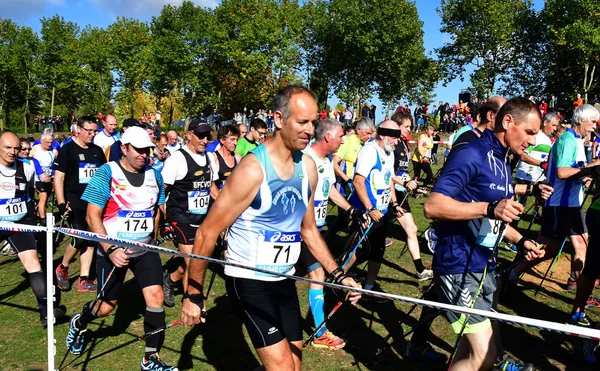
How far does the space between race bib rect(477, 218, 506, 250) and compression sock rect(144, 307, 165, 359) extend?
2.89 meters

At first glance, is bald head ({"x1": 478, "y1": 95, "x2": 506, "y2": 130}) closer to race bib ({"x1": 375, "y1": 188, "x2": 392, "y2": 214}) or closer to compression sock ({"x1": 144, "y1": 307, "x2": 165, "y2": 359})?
race bib ({"x1": 375, "y1": 188, "x2": 392, "y2": 214})

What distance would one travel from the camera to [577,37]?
3931 centimetres

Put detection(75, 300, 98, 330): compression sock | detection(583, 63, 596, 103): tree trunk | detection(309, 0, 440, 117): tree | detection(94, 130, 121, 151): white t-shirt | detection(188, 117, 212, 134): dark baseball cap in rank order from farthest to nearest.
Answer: detection(309, 0, 440, 117): tree < detection(583, 63, 596, 103): tree trunk < detection(94, 130, 121, 151): white t-shirt < detection(188, 117, 212, 134): dark baseball cap < detection(75, 300, 98, 330): compression sock

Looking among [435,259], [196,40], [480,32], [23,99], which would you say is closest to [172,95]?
[196,40]

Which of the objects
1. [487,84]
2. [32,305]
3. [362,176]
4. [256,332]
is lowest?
[32,305]

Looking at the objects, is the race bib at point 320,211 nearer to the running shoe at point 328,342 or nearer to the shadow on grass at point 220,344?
Answer: the running shoe at point 328,342

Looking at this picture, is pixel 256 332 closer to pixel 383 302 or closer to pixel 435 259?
pixel 435 259

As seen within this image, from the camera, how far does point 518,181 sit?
9.62 meters

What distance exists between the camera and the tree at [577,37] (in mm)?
38812

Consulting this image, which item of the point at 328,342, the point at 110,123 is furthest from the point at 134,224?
the point at 110,123

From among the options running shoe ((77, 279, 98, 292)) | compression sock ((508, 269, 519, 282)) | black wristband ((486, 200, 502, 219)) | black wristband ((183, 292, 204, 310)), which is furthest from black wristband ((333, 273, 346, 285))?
running shoe ((77, 279, 98, 292))

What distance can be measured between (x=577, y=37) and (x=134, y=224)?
4430 cm

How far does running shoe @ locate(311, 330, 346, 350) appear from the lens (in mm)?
4996

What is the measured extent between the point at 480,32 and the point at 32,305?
161 ft
